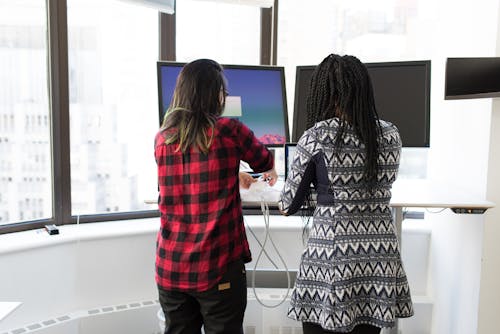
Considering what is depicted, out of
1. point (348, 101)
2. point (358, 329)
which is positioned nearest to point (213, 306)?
point (358, 329)

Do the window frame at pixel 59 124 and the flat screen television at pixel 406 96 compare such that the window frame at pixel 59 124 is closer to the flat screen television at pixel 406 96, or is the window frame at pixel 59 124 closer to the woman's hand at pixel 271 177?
the woman's hand at pixel 271 177

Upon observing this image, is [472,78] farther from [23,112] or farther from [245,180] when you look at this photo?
[23,112]

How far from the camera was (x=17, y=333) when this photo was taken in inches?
93.6

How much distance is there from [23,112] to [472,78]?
6.75 feet

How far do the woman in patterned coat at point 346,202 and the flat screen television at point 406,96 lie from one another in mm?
848

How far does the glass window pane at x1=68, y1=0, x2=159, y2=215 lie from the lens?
280 centimetres

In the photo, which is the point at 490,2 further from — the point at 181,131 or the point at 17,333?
the point at 17,333

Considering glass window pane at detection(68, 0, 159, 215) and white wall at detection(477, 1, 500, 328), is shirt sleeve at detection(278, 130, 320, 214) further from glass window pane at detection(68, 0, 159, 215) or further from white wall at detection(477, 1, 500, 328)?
glass window pane at detection(68, 0, 159, 215)

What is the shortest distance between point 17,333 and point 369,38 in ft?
7.77

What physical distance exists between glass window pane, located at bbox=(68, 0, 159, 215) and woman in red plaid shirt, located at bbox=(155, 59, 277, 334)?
1320 mm

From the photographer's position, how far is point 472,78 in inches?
87.1

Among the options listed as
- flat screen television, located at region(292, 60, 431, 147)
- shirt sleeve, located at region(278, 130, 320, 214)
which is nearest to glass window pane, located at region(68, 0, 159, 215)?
flat screen television, located at region(292, 60, 431, 147)

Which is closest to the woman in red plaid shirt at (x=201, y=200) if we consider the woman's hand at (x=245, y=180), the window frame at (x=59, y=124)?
the woman's hand at (x=245, y=180)

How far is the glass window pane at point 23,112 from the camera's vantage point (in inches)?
101
